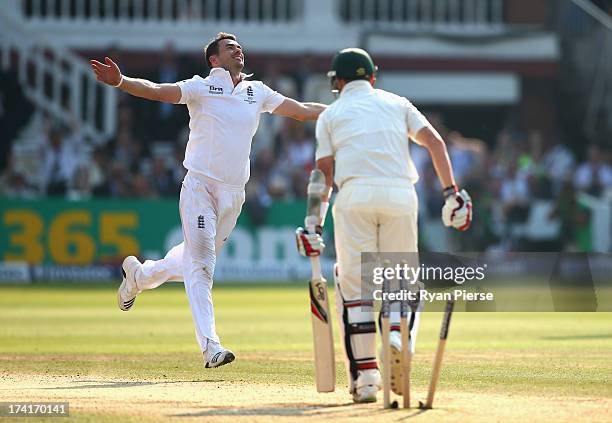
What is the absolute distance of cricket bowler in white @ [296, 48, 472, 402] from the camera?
305 inches

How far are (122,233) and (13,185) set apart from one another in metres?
1.93

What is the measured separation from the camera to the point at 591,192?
78.8ft

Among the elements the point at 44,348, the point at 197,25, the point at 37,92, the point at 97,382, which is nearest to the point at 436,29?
the point at 197,25

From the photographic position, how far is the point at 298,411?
7.40 metres

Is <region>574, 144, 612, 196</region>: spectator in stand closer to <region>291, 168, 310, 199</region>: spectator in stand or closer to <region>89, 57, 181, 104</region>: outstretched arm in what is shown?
<region>291, 168, 310, 199</region>: spectator in stand

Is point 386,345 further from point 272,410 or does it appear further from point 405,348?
point 272,410

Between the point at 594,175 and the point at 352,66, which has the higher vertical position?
the point at 352,66

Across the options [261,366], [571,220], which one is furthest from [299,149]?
[261,366]

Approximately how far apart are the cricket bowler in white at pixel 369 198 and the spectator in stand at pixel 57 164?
49.2ft

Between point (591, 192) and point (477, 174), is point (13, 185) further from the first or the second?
point (591, 192)

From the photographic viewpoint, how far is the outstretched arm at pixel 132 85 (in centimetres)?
913

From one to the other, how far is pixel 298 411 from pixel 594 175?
1753 cm

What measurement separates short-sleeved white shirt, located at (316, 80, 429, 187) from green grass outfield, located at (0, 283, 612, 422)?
1.26 meters

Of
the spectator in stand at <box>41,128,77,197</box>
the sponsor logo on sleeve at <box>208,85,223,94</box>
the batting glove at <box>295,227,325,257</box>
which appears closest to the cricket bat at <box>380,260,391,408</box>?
the batting glove at <box>295,227,325,257</box>
